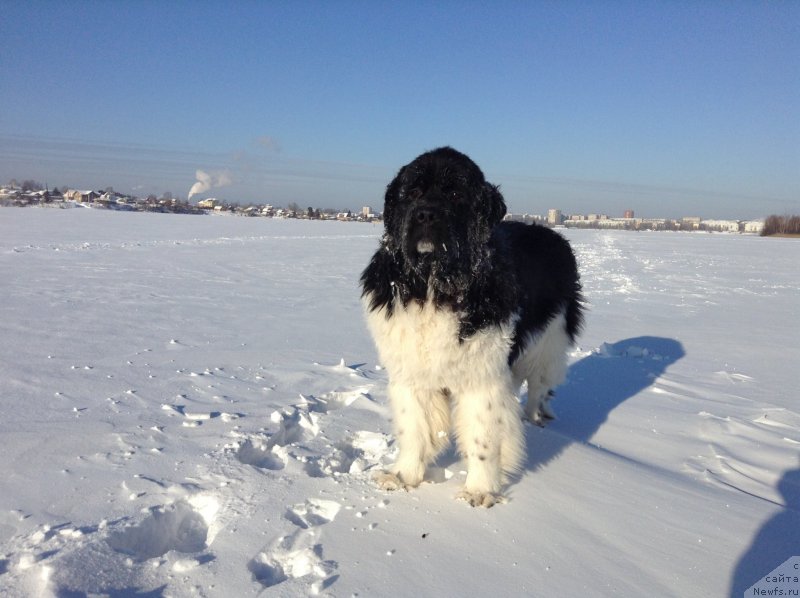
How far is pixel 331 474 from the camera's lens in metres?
3.41

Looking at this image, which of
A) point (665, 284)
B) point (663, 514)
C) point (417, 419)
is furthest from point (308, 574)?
point (665, 284)

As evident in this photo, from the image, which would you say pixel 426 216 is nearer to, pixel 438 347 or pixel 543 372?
pixel 438 347

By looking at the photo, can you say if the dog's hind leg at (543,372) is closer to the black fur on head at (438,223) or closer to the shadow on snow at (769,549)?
the black fur on head at (438,223)

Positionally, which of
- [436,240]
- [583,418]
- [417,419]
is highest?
[436,240]

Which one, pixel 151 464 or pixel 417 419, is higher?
pixel 417 419

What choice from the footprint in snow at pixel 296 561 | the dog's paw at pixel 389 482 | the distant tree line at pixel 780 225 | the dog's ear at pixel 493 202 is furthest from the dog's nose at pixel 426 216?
the distant tree line at pixel 780 225

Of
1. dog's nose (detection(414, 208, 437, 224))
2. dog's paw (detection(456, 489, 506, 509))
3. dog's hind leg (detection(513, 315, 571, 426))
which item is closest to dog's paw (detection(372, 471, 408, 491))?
dog's paw (detection(456, 489, 506, 509))

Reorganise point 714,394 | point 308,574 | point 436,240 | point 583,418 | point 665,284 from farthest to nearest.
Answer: point 665,284 → point 714,394 → point 583,418 → point 436,240 → point 308,574

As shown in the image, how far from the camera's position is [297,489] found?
3.13 m

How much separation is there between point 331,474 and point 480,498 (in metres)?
0.97

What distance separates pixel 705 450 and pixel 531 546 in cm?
248

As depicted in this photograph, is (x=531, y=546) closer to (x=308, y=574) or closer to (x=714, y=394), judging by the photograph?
(x=308, y=574)

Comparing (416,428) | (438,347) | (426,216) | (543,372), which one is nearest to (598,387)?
(543,372)

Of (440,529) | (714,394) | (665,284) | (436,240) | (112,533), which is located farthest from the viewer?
(665,284)
